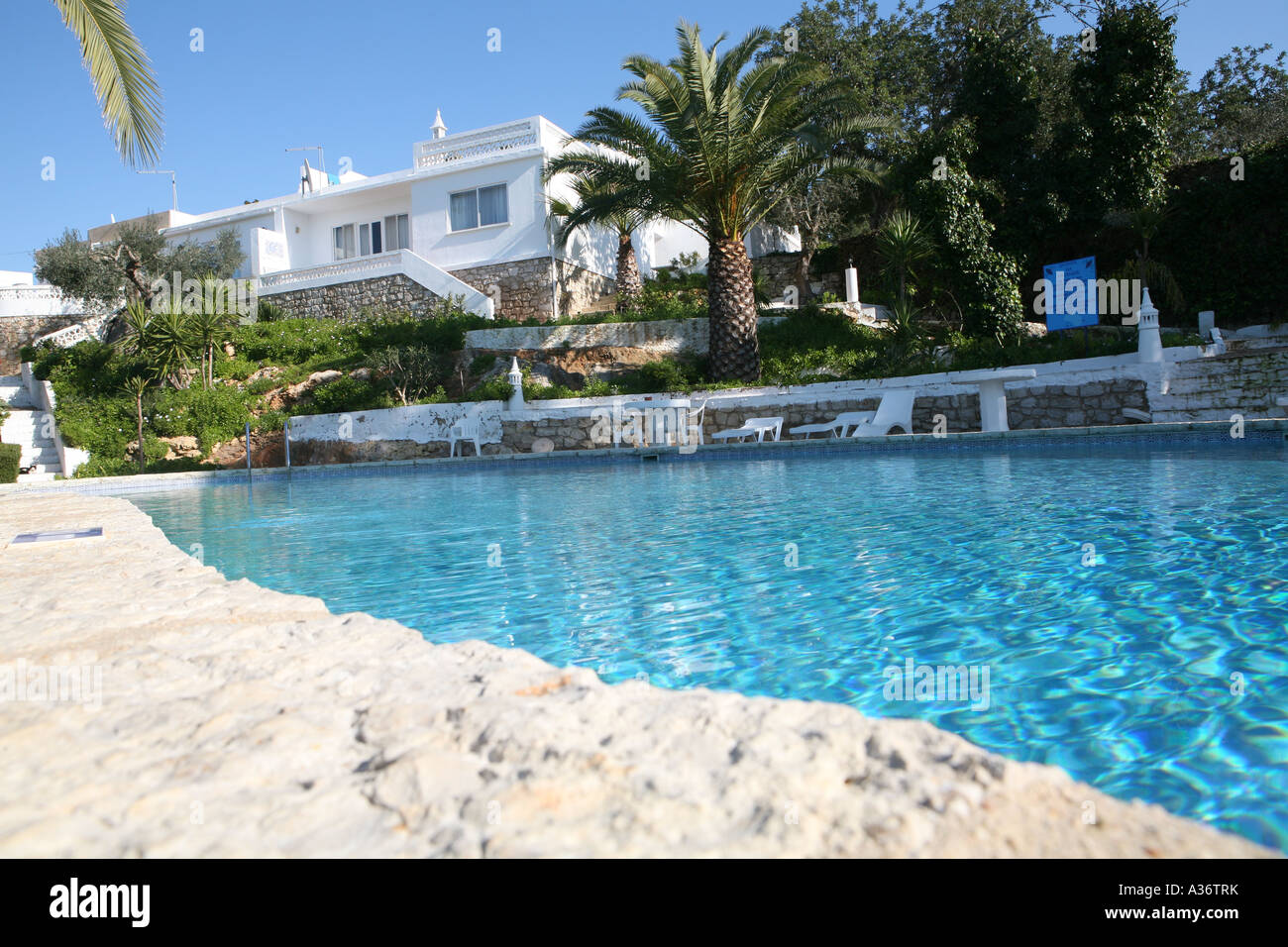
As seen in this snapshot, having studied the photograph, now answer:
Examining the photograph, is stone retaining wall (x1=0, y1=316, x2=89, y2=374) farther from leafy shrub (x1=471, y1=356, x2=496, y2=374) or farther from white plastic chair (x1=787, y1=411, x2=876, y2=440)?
white plastic chair (x1=787, y1=411, x2=876, y2=440)

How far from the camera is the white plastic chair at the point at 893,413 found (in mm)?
14250

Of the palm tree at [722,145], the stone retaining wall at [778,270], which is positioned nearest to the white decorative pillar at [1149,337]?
the palm tree at [722,145]

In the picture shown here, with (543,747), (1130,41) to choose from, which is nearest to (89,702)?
(543,747)

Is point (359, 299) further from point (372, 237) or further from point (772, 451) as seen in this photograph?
point (772, 451)

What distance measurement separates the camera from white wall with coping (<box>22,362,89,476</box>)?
63.3ft

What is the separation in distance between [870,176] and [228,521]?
14.1 metres

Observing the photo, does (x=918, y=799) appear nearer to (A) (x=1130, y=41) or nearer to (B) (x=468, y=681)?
(B) (x=468, y=681)

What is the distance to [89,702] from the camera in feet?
6.99

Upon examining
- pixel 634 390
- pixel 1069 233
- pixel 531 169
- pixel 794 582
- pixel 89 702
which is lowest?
pixel 794 582

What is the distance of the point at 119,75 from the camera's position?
6645mm

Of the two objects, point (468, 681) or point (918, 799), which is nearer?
point (918, 799)

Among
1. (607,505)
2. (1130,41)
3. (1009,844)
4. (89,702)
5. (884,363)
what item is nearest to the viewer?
(1009,844)

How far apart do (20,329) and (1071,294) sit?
112 ft

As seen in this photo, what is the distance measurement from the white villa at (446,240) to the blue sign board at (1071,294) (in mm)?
12969
